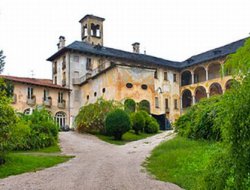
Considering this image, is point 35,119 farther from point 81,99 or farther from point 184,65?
point 184,65

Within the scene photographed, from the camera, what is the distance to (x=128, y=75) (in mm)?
39500

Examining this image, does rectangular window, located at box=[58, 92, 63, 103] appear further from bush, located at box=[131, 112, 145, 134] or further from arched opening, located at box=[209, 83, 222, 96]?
arched opening, located at box=[209, 83, 222, 96]

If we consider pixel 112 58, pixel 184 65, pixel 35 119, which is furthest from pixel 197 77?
pixel 35 119

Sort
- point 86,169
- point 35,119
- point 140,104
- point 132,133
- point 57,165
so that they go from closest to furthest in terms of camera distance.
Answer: point 86,169
point 57,165
point 35,119
point 132,133
point 140,104

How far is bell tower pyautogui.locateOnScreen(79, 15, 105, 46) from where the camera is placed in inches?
2238

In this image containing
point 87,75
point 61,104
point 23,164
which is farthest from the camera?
point 87,75

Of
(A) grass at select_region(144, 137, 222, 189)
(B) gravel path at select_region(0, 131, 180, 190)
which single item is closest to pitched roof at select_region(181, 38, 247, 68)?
(A) grass at select_region(144, 137, 222, 189)

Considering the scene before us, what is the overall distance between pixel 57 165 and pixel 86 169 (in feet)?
6.53

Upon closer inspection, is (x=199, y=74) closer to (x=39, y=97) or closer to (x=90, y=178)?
(x=39, y=97)

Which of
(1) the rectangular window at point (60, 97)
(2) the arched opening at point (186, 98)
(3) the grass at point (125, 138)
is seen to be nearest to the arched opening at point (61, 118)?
(1) the rectangular window at point (60, 97)

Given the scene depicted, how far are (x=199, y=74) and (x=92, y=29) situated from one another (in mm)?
17632

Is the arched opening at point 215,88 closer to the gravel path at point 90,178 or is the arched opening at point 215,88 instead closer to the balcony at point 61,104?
the balcony at point 61,104

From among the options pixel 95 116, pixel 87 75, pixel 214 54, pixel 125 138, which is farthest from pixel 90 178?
pixel 214 54

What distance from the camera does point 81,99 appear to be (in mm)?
48812
